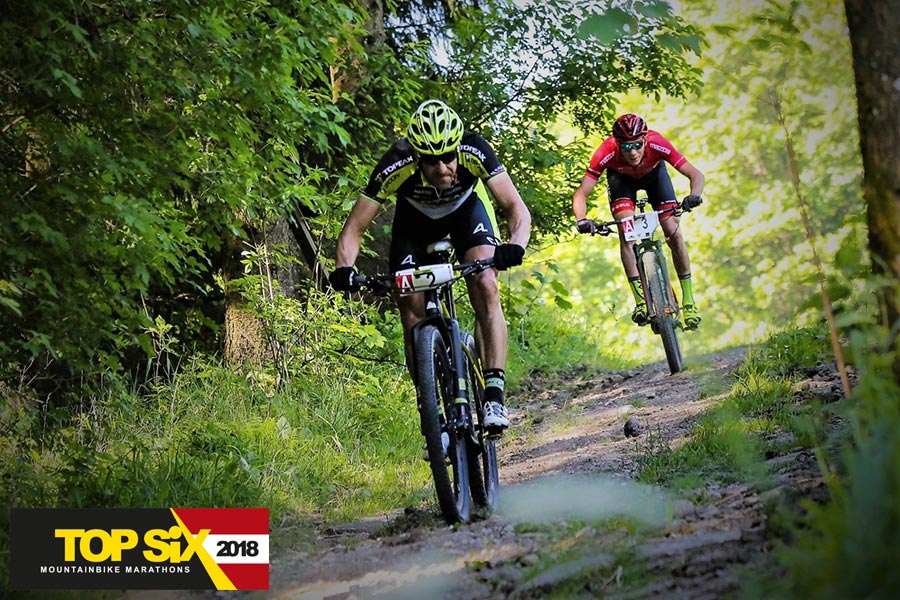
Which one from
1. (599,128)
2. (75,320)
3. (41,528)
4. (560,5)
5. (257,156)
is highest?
(560,5)

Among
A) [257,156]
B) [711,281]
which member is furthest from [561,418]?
[711,281]

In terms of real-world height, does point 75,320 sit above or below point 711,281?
below

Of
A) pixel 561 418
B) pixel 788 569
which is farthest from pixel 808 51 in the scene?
pixel 561 418

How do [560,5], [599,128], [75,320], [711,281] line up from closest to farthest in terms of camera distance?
[75,320] < [560,5] < [599,128] < [711,281]

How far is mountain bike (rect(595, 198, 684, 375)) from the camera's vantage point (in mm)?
8297

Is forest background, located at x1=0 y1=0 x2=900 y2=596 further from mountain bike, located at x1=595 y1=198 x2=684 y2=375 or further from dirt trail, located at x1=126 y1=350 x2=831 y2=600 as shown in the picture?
mountain bike, located at x1=595 y1=198 x2=684 y2=375

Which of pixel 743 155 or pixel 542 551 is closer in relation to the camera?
pixel 542 551

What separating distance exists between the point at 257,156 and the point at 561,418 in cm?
337

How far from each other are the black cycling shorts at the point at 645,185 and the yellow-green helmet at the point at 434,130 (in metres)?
4.33

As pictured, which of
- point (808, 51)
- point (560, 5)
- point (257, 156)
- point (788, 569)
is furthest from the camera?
point (560, 5)

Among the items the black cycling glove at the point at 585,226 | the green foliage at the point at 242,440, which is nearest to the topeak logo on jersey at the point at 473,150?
the green foliage at the point at 242,440

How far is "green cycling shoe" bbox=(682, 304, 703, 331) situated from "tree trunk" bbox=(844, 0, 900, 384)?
17.7 feet

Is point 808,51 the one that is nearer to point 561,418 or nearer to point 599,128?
point 561,418

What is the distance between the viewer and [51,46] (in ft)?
13.9
